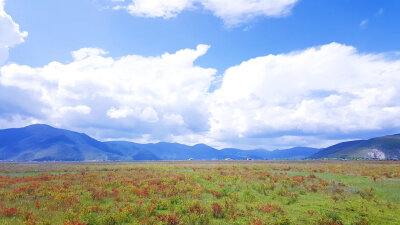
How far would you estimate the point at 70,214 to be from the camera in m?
15.5

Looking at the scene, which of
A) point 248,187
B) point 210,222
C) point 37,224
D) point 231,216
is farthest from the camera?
point 248,187

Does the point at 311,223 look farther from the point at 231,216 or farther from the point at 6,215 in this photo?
the point at 6,215

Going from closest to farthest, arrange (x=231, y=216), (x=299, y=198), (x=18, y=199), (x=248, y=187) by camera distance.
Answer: (x=231, y=216), (x=18, y=199), (x=299, y=198), (x=248, y=187)

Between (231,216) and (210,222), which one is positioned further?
(231,216)

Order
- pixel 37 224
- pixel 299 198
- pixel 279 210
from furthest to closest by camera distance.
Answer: pixel 299 198
pixel 279 210
pixel 37 224

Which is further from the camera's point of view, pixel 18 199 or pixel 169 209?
pixel 18 199

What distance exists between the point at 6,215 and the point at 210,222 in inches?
500

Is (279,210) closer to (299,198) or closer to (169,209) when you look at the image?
(299,198)

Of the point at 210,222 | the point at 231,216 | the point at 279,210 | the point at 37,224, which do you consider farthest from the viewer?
the point at 279,210

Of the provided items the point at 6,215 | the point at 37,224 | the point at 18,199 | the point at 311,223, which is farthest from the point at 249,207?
the point at 18,199

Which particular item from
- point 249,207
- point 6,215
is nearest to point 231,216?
point 249,207

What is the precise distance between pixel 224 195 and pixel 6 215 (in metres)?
16.4

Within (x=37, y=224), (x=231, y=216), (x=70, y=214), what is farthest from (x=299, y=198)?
(x=37, y=224)

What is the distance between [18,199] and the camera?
66.4ft
